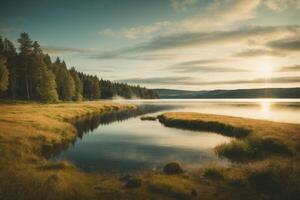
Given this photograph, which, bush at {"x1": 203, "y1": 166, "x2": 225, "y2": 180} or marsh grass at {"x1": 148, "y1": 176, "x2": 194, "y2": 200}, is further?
bush at {"x1": 203, "y1": 166, "x2": 225, "y2": 180}

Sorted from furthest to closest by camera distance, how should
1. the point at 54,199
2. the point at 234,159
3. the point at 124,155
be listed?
the point at 124,155, the point at 234,159, the point at 54,199

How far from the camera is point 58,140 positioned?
31203mm

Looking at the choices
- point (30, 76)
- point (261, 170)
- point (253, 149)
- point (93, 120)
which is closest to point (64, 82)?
point (30, 76)

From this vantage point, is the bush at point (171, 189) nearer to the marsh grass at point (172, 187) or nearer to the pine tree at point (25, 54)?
the marsh grass at point (172, 187)

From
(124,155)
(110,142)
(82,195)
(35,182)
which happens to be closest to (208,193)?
(82,195)

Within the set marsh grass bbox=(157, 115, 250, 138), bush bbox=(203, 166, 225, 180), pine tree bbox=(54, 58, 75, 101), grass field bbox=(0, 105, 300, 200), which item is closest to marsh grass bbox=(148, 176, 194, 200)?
grass field bbox=(0, 105, 300, 200)

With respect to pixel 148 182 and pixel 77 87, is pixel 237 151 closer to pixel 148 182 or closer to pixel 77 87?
pixel 148 182

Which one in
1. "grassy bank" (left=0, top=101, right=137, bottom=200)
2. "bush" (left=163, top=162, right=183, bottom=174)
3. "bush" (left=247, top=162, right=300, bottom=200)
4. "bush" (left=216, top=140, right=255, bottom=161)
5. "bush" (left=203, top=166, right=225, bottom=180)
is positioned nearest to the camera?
"grassy bank" (left=0, top=101, right=137, bottom=200)

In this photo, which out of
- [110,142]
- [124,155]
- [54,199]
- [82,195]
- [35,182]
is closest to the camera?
[54,199]

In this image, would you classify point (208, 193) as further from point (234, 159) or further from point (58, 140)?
point (58, 140)

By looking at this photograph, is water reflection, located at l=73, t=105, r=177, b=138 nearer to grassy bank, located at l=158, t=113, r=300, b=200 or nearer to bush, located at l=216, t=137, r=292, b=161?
bush, located at l=216, t=137, r=292, b=161

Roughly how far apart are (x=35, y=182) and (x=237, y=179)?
1272 centimetres

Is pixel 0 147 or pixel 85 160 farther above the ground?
pixel 0 147

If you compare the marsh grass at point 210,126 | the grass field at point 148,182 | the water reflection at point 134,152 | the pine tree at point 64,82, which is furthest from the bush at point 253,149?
the pine tree at point 64,82
